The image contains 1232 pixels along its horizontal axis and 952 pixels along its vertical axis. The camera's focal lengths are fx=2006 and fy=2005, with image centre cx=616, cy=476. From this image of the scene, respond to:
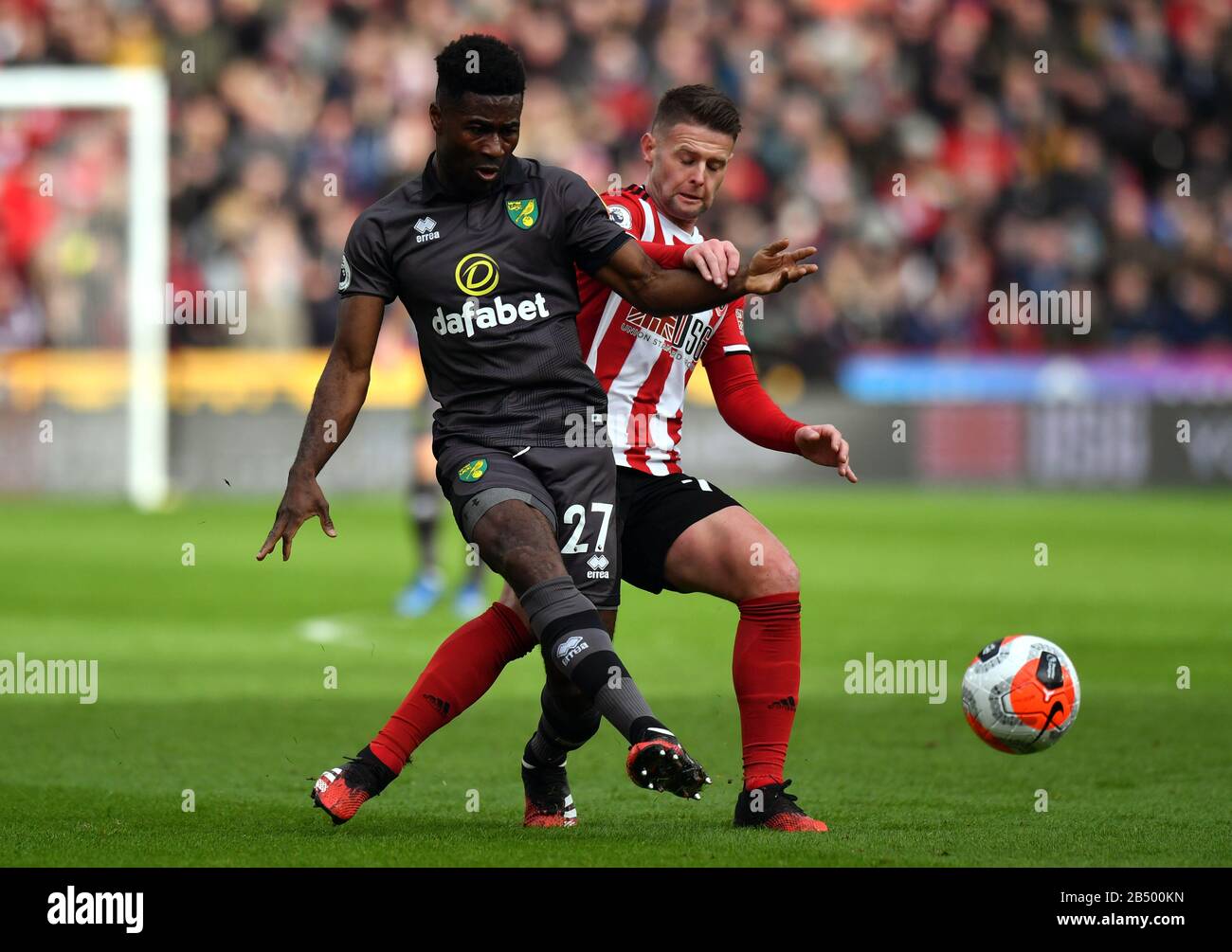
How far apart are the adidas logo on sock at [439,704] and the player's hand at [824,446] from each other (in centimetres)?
125

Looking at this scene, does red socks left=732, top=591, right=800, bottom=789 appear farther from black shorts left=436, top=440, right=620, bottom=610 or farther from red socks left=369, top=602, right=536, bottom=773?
red socks left=369, top=602, right=536, bottom=773

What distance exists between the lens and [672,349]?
6.05m

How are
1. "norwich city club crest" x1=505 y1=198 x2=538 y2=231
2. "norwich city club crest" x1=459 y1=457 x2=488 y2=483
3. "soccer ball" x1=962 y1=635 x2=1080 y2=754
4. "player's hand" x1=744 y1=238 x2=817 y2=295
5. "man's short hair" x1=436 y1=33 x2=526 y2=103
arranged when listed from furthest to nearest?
"soccer ball" x1=962 y1=635 x2=1080 y2=754
"norwich city club crest" x1=505 y1=198 x2=538 y2=231
"norwich city club crest" x1=459 y1=457 x2=488 y2=483
"man's short hair" x1=436 y1=33 x2=526 y2=103
"player's hand" x1=744 y1=238 x2=817 y2=295

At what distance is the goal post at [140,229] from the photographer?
18.5 meters

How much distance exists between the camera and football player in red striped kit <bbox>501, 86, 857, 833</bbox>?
18.9 ft

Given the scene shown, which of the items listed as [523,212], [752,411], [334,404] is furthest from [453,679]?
[523,212]

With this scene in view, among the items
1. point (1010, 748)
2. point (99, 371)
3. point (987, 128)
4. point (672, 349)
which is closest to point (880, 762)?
point (1010, 748)

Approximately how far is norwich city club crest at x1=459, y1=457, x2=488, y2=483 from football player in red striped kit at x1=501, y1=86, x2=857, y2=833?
45 cm

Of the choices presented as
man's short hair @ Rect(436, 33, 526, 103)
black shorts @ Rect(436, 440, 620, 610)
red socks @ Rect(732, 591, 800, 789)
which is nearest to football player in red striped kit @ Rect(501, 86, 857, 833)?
red socks @ Rect(732, 591, 800, 789)

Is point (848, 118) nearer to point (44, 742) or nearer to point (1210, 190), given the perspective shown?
point (1210, 190)

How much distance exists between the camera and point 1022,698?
6238 mm

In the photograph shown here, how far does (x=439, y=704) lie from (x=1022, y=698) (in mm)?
1839

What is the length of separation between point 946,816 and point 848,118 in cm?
1917

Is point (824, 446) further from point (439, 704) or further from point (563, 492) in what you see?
point (439, 704)
